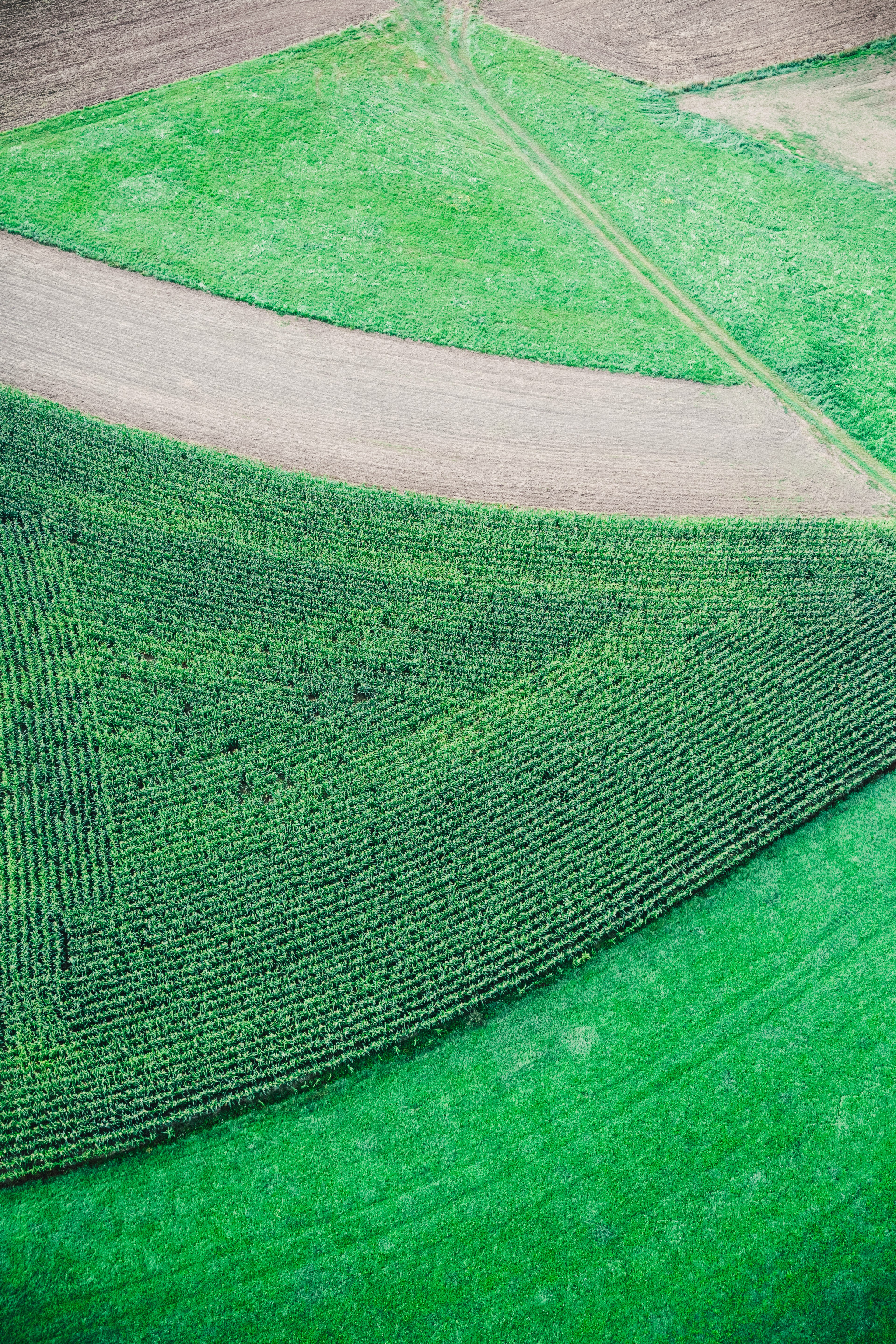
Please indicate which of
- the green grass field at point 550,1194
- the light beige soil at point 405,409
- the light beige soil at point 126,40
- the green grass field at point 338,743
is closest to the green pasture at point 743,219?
the light beige soil at point 405,409

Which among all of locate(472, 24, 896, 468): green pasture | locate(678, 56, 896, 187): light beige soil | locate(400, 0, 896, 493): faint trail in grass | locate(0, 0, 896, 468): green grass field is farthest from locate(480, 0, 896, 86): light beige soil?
locate(400, 0, 896, 493): faint trail in grass

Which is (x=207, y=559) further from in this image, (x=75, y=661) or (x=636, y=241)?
(x=636, y=241)

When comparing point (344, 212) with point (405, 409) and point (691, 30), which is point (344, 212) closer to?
point (405, 409)

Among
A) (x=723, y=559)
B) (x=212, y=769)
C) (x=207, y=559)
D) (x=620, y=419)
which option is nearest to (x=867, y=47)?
(x=620, y=419)

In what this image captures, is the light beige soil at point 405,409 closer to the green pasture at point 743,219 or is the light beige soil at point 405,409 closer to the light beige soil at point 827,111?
the green pasture at point 743,219

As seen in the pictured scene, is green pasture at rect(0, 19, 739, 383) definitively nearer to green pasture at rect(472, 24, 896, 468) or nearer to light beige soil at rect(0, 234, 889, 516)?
light beige soil at rect(0, 234, 889, 516)

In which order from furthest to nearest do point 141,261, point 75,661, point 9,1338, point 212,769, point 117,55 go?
point 117,55, point 141,261, point 75,661, point 212,769, point 9,1338
